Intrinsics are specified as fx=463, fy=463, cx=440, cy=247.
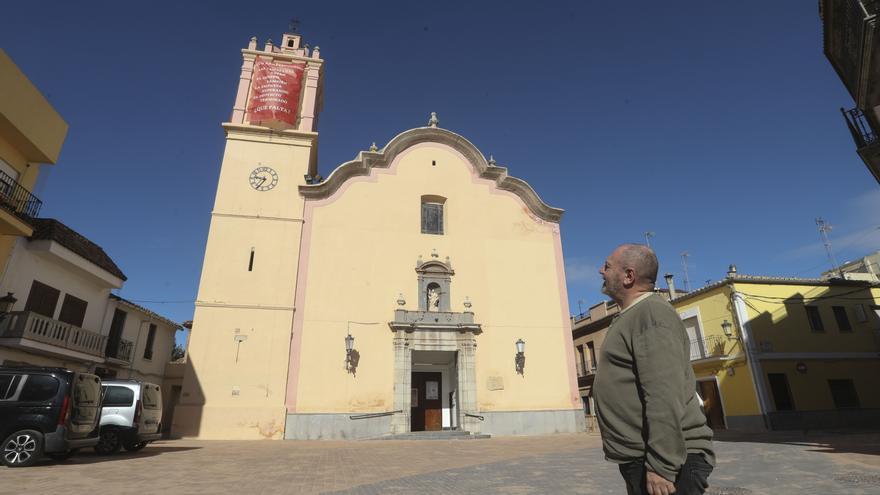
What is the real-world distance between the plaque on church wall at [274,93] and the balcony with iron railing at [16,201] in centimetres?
817

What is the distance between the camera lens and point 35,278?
14.8m

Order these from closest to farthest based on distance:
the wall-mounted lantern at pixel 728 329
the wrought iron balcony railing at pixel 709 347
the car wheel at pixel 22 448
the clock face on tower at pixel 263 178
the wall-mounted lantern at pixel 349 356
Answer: the car wheel at pixel 22 448
the wall-mounted lantern at pixel 349 356
the clock face on tower at pixel 263 178
the wall-mounted lantern at pixel 728 329
the wrought iron balcony railing at pixel 709 347

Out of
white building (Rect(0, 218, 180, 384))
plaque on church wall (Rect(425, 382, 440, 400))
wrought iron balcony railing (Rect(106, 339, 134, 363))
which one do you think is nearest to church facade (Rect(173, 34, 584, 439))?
plaque on church wall (Rect(425, 382, 440, 400))

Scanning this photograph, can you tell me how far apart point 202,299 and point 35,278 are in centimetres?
489

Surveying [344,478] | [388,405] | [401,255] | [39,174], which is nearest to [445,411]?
[388,405]

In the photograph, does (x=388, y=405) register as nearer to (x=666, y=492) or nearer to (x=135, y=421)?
(x=135, y=421)

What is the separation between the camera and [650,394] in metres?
2.14

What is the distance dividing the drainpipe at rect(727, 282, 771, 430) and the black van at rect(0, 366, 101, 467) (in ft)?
74.5

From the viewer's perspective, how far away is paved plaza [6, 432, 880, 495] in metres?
6.16

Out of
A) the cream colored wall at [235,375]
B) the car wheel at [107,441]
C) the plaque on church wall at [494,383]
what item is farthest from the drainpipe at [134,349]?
the plaque on church wall at [494,383]

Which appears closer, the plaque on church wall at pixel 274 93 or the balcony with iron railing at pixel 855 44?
the balcony with iron railing at pixel 855 44

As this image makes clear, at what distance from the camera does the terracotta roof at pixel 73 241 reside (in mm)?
14944

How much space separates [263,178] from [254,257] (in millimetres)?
3467

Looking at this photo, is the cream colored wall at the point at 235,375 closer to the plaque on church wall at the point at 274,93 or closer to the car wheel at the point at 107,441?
the car wheel at the point at 107,441
